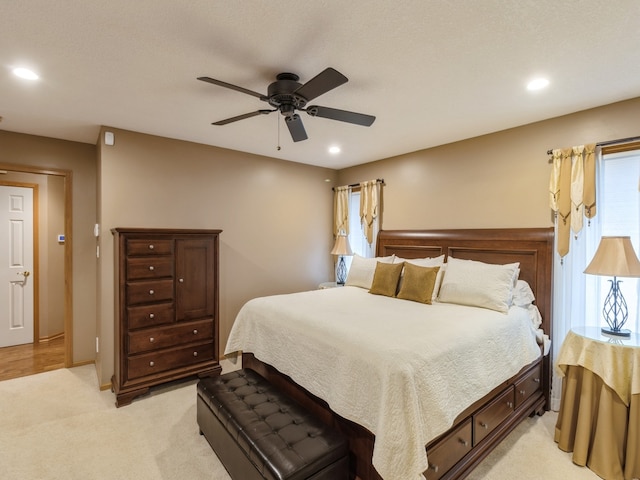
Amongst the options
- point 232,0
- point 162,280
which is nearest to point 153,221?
point 162,280

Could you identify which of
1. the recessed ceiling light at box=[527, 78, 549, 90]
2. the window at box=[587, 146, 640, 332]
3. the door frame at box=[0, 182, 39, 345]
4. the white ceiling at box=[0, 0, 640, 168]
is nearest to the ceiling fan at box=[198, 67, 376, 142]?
the white ceiling at box=[0, 0, 640, 168]

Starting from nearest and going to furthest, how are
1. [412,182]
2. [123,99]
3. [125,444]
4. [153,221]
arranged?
1. [125,444]
2. [123,99]
3. [153,221]
4. [412,182]

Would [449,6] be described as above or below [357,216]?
above

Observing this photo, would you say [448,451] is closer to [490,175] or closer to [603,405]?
[603,405]

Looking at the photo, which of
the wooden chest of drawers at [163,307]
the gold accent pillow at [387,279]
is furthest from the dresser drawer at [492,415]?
the wooden chest of drawers at [163,307]

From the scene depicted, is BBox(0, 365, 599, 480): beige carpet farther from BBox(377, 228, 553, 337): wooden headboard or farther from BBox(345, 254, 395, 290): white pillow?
BBox(345, 254, 395, 290): white pillow

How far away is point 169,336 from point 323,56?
291cm

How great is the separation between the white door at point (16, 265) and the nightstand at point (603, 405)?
249 inches

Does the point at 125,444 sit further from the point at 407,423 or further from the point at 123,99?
the point at 123,99

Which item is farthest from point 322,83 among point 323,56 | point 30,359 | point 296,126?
point 30,359

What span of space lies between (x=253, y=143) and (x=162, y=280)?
1.86 meters

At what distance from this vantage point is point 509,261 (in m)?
3.19

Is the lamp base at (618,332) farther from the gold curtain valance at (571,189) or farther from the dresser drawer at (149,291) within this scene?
the dresser drawer at (149,291)

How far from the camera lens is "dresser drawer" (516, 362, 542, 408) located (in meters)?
2.55
